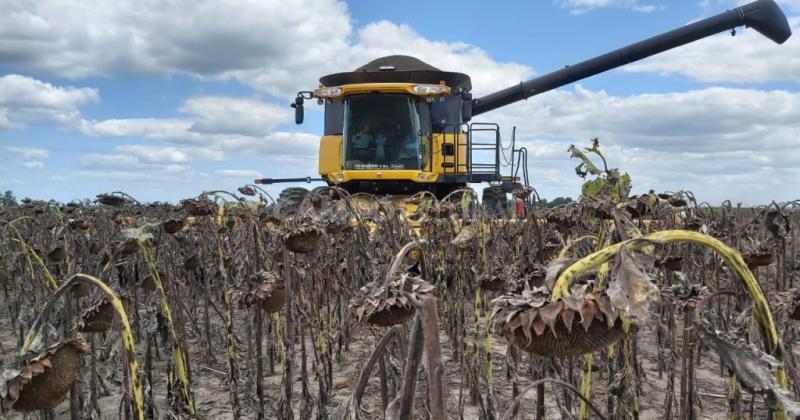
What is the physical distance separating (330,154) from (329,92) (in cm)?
143

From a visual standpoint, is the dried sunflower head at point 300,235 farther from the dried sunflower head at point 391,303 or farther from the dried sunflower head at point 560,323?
the dried sunflower head at point 560,323

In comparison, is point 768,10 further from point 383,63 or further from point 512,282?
point 512,282

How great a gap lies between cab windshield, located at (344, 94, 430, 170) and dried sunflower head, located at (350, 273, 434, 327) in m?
9.14

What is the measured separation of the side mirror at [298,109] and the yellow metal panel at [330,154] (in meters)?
0.84

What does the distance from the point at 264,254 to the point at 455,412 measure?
1.49m

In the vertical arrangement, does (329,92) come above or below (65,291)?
above

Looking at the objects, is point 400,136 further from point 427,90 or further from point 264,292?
point 264,292

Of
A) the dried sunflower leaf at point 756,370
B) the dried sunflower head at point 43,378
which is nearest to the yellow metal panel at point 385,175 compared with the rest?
the dried sunflower head at point 43,378

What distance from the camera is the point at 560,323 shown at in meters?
1.02

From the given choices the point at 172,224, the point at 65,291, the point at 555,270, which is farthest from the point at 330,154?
the point at 555,270

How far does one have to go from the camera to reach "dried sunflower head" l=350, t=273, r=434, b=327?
1.36 meters

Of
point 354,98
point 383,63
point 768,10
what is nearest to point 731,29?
point 768,10

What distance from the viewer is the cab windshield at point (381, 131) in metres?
10.6

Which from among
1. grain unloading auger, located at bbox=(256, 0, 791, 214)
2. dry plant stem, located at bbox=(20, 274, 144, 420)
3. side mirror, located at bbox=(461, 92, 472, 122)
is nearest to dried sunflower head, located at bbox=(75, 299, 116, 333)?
dry plant stem, located at bbox=(20, 274, 144, 420)
